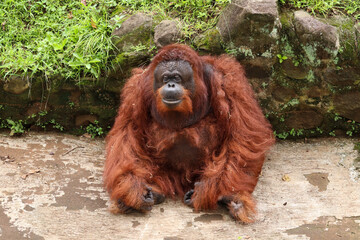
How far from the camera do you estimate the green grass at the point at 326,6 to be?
4305 mm

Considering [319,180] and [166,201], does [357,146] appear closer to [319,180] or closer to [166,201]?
[319,180]

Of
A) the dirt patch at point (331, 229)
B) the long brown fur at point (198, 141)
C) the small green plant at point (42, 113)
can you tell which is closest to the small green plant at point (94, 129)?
the small green plant at point (42, 113)

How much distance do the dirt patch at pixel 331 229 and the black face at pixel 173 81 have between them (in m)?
1.21

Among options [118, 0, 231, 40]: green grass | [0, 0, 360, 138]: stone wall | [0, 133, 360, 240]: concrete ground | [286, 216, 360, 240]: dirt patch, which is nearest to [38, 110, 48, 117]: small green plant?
A: [0, 0, 360, 138]: stone wall

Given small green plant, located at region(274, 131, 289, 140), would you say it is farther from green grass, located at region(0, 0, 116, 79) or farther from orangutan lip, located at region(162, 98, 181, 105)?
green grass, located at region(0, 0, 116, 79)

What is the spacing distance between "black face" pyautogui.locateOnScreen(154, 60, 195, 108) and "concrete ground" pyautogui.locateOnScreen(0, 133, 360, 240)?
0.82m

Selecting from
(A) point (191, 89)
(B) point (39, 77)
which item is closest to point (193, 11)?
(A) point (191, 89)

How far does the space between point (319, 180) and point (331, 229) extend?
29.3 inches

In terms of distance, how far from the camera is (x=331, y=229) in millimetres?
3244

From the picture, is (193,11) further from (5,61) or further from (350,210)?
(350,210)

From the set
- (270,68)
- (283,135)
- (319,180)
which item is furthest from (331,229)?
(270,68)

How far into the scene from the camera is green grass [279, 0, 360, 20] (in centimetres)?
430

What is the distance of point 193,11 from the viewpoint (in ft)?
14.8

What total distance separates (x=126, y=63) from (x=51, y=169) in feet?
3.79
